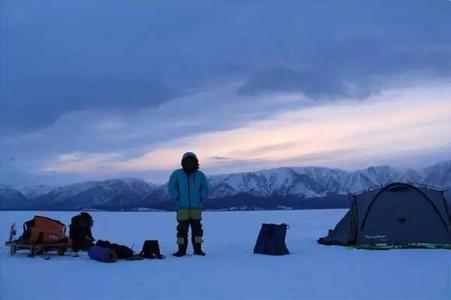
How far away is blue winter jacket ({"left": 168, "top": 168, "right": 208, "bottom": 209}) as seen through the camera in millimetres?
11188

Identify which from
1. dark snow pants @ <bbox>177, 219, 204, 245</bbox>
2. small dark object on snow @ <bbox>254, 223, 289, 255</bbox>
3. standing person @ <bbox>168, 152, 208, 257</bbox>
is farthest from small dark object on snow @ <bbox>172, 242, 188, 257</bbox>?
small dark object on snow @ <bbox>254, 223, 289, 255</bbox>

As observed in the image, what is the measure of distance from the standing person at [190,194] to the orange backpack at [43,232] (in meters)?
2.14

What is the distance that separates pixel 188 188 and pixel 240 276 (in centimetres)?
351

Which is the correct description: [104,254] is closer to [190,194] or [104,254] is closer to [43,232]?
[43,232]

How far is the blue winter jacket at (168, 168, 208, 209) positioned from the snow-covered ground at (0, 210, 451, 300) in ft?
3.34

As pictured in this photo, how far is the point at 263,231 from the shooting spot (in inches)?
431

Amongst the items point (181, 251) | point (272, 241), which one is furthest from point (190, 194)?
point (272, 241)

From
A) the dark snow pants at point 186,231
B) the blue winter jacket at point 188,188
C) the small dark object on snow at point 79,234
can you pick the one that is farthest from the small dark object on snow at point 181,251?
the small dark object on snow at point 79,234

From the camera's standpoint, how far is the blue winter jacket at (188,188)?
11.2m

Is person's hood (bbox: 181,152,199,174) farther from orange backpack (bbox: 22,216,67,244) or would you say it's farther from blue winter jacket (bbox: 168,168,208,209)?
orange backpack (bbox: 22,216,67,244)

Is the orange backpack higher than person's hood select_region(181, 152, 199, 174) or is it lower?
lower

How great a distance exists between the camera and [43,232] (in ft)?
34.5

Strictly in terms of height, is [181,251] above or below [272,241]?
below

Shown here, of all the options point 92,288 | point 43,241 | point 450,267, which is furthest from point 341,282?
point 43,241
